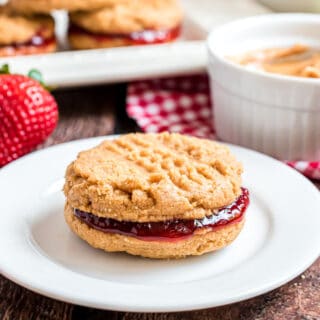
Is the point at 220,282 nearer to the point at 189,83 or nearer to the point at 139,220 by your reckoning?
the point at 139,220

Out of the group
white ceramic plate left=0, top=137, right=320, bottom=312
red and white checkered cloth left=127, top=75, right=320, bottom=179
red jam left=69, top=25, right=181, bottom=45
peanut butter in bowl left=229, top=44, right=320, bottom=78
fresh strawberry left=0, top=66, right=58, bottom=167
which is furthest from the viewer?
red jam left=69, top=25, right=181, bottom=45

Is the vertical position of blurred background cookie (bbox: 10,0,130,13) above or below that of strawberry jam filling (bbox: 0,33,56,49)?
above

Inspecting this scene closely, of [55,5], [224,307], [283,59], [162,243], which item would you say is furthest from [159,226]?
[55,5]

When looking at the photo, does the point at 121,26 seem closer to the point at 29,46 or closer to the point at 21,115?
the point at 29,46

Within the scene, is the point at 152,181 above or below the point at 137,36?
above

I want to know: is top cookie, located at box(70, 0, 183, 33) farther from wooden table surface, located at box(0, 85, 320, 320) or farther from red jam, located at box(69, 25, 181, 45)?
wooden table surface, located at box(0, 85, 320, 320)

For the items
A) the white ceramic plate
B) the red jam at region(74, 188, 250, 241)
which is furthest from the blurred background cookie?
the red jam at region(74, 188, 250, 241)

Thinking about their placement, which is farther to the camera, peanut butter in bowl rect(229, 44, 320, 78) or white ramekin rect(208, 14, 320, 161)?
peanut butter in bowl rect(229, 44, 320, 78)
